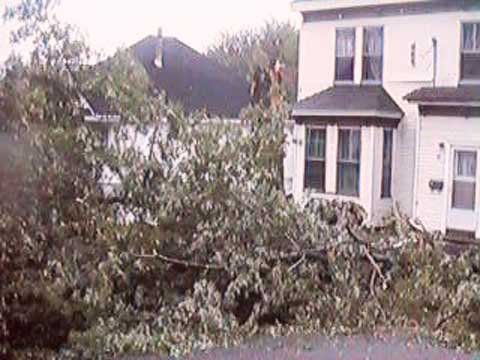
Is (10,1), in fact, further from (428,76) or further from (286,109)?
(428,76)

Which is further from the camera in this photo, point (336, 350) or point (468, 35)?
point (336, 350)

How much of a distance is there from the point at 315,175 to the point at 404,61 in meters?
0.26

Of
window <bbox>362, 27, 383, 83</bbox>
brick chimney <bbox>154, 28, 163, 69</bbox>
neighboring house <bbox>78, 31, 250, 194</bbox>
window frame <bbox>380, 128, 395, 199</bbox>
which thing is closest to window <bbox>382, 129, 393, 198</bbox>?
window frame <bbox>380, 128, 395, 199</bbox>

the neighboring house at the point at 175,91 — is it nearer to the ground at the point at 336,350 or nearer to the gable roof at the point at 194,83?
the gable roof at the point at 194,83

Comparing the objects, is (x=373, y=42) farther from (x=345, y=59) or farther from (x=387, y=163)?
(x=387, y=163)

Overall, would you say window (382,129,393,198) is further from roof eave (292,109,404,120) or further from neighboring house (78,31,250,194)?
neighboring house (78,31,250,194)

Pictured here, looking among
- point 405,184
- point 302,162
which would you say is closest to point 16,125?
point 302,162

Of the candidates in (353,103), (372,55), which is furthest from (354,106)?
(372,55)

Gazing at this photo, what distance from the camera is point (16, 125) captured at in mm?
1604

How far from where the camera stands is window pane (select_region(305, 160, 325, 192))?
1.51 m

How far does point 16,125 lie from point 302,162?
57cm

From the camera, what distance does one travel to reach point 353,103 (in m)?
1.46

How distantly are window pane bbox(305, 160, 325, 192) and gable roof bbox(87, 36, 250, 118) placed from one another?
17cm

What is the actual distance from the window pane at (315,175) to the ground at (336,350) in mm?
299
